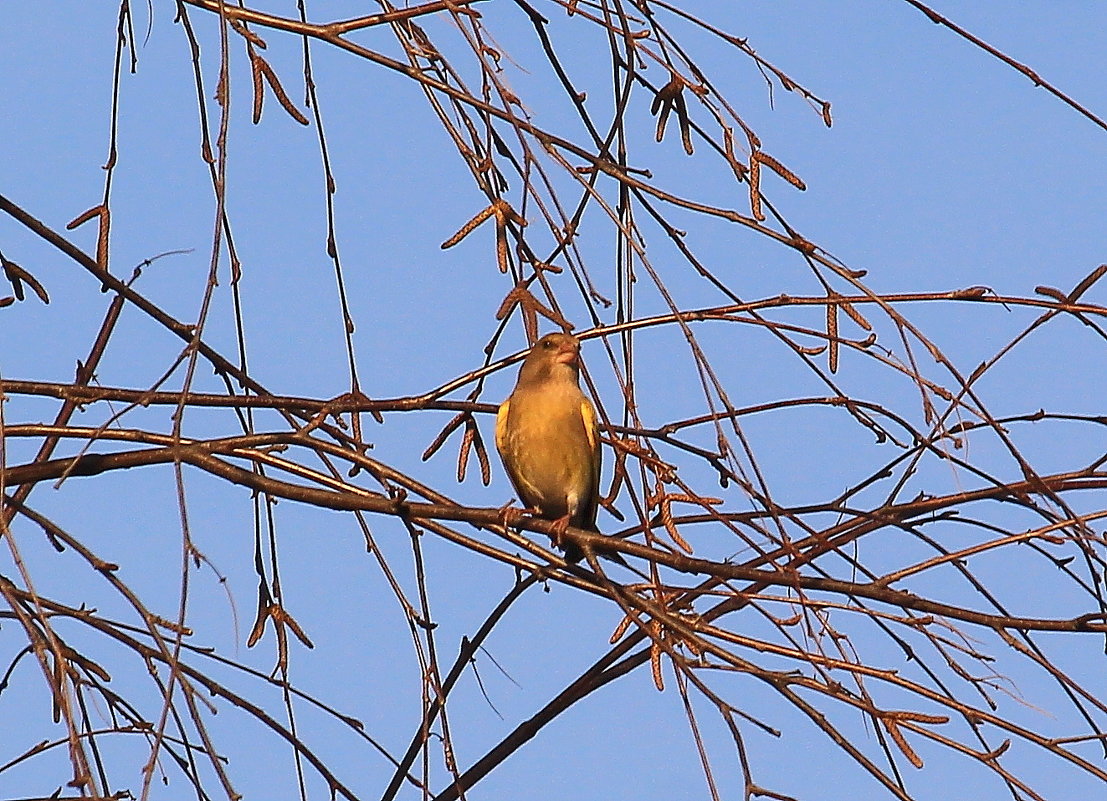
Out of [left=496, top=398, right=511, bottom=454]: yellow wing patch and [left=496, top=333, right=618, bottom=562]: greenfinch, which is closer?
[left=496, top=333, right=618, bottom=562]: greenfinch

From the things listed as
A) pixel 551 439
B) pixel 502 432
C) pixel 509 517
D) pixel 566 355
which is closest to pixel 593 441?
pixel 551 439

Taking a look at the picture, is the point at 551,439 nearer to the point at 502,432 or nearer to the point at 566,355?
the point at 502,432

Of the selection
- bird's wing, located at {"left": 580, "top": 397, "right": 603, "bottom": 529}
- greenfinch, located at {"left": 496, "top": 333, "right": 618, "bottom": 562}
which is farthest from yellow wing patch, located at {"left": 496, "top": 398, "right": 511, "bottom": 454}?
bird's wing, located at {"left": 580, "top": 397, "right": 603, "bottom": 529}

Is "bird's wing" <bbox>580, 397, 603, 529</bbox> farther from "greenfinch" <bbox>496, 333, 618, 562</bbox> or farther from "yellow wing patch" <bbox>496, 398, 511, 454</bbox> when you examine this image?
"yellow wing patch" <bbox>496, 398, 511, 454</bbox>

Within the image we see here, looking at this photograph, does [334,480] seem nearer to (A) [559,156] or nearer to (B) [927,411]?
(A) [559,156]

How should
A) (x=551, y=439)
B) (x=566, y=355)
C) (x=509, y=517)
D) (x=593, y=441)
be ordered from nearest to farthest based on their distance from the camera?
1. (x=509, y=517)
2. (x=566, y=355)
3. (x=551, y=439)
4. (x=593, y=441)

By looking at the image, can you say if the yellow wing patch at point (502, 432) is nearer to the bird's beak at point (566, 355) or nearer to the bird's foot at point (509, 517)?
the bird's beak at point (566, 355)

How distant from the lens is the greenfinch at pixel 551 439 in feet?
17.5

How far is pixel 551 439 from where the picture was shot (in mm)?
5340

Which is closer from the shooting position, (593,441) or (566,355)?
(566,355)

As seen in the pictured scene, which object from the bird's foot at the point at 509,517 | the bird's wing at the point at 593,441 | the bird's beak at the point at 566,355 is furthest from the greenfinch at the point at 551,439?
the bird's foot at the point at 509,517

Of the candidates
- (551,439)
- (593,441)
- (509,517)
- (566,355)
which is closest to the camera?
(509,517)

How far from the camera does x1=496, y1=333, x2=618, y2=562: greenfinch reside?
5340 mm

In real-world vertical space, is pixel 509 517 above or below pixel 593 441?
below
